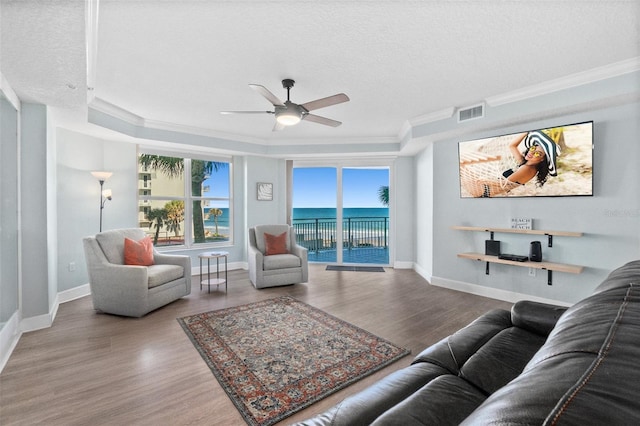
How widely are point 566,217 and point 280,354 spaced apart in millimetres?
3629

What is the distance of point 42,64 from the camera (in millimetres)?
2221

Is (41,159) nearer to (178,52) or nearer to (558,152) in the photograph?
(178,52)

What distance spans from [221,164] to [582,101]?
18.5 ft

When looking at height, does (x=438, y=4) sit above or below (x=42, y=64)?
above

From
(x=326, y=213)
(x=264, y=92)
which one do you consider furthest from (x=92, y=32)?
(x=326, y=213)

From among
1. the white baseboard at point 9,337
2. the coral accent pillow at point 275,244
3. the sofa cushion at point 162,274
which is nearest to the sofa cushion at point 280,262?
the coral accent pillow at point 275,244

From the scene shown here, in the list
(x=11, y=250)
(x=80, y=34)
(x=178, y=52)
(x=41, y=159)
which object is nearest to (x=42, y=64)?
(x=80, y=34)

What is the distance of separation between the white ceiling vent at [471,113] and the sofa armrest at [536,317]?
282 centimetres

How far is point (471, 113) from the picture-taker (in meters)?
3.84

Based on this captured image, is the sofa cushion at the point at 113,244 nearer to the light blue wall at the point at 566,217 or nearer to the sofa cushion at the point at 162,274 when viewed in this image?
the sofa cushion at the point at 162,274

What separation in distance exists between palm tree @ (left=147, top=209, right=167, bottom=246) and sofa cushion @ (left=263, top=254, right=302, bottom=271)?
2.28 metres

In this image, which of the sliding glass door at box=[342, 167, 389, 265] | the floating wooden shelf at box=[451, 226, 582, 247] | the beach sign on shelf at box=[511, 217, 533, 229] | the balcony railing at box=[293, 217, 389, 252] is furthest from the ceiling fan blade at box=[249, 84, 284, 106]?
the balcony railing at box=[293, 217, 389, 252]

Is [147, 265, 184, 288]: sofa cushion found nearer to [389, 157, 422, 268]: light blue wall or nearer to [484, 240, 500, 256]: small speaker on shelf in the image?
[389, 157, 422, 268]: light blue wall

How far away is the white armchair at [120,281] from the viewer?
325 centimetres
